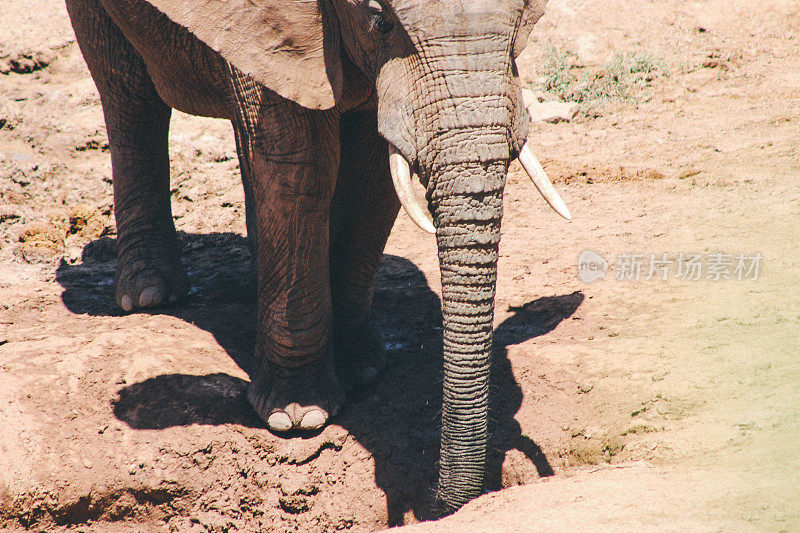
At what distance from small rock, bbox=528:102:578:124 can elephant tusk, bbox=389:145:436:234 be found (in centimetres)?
455

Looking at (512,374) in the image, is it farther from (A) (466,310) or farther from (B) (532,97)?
(B) (532,97)

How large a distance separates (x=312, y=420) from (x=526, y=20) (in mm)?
2063

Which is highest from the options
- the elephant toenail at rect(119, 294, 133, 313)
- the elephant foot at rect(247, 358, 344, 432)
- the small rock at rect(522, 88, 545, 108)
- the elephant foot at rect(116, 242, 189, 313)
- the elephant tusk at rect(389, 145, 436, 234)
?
the small rock at rect(522, 88, 545, 108)

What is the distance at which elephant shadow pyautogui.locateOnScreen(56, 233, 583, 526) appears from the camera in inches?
129

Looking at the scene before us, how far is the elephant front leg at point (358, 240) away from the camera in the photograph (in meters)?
3.88

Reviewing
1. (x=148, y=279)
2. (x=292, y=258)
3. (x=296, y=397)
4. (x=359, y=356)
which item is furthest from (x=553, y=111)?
(x=296, y=397)

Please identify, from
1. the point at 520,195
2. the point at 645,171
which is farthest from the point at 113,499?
the point at 645,171

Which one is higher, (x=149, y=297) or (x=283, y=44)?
(x=283, y=44)

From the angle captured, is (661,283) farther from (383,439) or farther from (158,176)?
(158,176)

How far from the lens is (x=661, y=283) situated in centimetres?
412

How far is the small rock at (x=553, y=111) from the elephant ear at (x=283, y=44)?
427cm

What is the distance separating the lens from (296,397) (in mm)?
3545

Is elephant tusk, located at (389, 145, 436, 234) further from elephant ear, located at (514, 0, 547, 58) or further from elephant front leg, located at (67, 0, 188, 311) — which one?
elephant front leg, located at (67, 0, 188, 311)

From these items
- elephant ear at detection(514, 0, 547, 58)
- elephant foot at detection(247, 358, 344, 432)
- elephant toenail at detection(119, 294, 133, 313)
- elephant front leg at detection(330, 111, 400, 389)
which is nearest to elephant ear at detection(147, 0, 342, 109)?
elephant ear at detection(514, 0, 547, 58)
